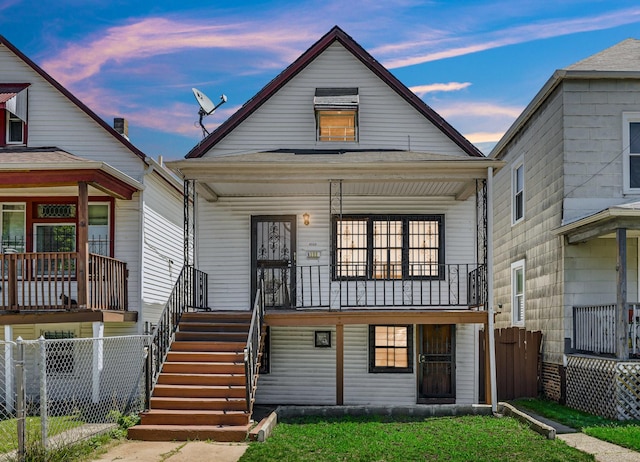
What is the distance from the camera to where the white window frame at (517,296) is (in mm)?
17656

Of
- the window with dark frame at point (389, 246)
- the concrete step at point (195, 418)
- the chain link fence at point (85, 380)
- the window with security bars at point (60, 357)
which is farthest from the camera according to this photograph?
the window with dark frame at point (389, 246)

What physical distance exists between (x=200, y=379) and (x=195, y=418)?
37.6 inches

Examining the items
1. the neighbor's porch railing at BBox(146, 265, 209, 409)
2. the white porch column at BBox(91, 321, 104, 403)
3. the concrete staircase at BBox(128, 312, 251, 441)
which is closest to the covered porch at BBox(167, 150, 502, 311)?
the neighbor's porch railing at BBox(146, 265, 209, 409)

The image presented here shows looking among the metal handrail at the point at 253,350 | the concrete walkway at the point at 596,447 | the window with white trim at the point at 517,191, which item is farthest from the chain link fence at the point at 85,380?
the window with white trim at the point at 517,191

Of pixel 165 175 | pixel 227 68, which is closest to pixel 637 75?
pixel 165 175

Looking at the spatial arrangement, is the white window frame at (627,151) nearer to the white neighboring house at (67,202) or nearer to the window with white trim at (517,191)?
the window with white trim at (517,191)

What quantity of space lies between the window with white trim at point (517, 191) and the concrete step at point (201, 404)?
9.91m

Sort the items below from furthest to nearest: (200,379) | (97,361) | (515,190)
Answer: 1. (515,190)
2. (97,361)
3. (200,379)

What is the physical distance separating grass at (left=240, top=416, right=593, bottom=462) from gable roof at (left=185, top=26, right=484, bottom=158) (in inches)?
255

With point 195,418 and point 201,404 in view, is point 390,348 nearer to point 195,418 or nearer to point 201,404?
point 201,404

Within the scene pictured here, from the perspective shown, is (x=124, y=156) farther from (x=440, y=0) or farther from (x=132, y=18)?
(x=440, y=0)

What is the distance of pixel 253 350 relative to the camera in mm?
12148

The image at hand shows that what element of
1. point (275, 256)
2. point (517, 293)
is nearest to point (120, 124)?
point (275, 256)

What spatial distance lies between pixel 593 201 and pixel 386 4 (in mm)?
6837
